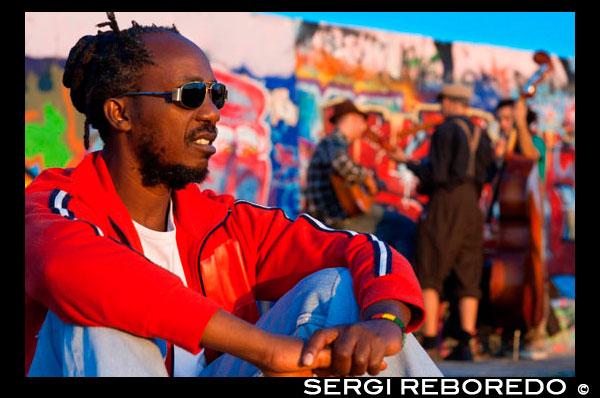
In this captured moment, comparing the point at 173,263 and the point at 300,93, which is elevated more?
the point at 300,93

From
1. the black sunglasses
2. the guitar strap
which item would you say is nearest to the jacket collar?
the black sunglasses

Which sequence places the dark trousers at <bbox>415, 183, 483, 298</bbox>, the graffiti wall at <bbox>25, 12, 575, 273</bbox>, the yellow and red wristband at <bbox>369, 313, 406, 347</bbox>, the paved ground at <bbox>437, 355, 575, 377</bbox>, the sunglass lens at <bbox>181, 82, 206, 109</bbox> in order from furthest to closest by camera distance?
the dark trousers at <bbox>415, 183, 483, 298</bbox> < the graffiti wall at <bbox>25, 12, 575, 273</bbox> < the paved ground at <bbox>437, 355, 575, 377</bbox> < the sunglass lens at <bbox>181, 82, 206, 109</bbox> < the yellow and red wristband at <bbox>369, 313, 406, 347</bbox>

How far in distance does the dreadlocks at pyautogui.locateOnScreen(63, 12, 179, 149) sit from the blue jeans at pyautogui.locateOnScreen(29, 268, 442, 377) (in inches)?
36.5

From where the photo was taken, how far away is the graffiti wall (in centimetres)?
718

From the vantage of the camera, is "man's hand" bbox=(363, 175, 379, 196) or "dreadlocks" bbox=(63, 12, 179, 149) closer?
"dreadlocks" bbox=(63, 12, 179, 149)

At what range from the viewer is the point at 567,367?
702 cm

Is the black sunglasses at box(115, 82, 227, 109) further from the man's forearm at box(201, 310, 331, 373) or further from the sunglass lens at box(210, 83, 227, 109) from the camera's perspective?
the man's forearm at box(201, 310, 331, 373)

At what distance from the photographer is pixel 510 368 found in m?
7.13

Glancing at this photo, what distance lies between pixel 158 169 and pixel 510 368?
5.10 metres

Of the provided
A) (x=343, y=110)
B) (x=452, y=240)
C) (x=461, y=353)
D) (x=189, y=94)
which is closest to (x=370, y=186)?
(x=343, y=110)

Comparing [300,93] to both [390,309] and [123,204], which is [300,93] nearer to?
[123,204]

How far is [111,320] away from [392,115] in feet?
24.6

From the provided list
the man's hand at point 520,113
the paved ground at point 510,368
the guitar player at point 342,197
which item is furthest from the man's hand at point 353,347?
the man's hand at point 520,113

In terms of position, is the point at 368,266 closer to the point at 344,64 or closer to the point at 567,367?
the point at 567,367
